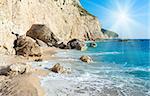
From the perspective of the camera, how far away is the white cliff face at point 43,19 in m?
33.1

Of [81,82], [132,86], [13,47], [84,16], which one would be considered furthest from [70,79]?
[84,16]

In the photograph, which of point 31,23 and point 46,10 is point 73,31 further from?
point 31,23

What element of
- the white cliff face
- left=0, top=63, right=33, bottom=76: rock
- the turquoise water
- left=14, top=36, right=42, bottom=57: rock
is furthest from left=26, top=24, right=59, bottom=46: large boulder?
left=0, top=63, right=33, bottom=76: rock

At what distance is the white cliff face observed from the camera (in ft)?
109

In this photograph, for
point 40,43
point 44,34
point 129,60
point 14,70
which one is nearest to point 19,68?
point 14,70

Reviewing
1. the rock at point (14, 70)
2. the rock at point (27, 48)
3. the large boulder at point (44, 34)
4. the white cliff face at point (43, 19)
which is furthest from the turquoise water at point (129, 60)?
the white cliff face at point (43, 19)

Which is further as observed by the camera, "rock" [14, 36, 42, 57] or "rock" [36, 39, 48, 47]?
"rock" [36, 39, 48, 47]

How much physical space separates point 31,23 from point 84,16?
2982 inches

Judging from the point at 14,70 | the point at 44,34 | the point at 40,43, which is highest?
the point at 44,34

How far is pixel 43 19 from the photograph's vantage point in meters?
64.5

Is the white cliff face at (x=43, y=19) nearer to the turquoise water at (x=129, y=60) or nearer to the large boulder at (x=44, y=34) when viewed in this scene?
the large boulder at (x=44, y=34)

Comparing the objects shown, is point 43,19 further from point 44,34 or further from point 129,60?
point 129,60

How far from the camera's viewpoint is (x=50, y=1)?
7256 centimetres

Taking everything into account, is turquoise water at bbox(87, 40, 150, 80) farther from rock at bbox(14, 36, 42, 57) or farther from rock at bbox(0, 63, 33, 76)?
rock at bbox(0, 63, 33, 76)
